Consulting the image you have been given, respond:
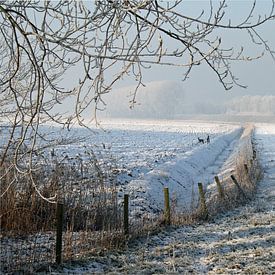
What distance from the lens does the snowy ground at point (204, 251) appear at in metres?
7.01

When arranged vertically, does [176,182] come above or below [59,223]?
below

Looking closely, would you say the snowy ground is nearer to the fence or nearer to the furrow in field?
the fence

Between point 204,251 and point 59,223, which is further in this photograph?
point 204,251

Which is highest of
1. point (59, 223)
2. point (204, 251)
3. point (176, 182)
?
point (59, 223)

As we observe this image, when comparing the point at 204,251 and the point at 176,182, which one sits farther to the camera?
the point at 176,182

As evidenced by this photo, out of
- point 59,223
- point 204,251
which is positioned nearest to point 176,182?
point 204,251

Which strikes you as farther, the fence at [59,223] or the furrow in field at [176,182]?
the furrow in field at [176,182]

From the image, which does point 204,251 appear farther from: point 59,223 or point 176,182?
point 176,182

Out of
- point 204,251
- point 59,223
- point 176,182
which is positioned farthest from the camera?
point 176,182

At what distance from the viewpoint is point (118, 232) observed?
8.50 m

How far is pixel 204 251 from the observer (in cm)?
811

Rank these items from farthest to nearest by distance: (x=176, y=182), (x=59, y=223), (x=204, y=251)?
(x=176, y=182) < (x=204, y=251) < (x=59, y=223)

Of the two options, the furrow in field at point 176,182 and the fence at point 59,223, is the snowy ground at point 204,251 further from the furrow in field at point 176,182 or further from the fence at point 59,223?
the furrow in field at point 176,182

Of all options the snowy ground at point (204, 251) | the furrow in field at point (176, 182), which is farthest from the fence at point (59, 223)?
the furrow in field at point (176, 182)
